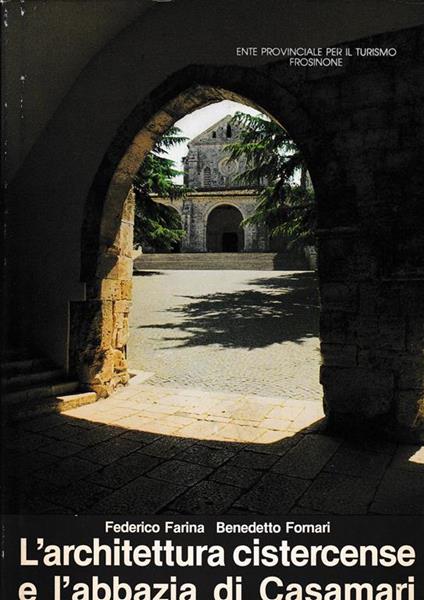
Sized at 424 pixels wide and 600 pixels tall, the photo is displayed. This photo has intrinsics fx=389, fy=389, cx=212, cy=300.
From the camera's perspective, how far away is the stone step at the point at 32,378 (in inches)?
148

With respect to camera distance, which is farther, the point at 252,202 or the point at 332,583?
the point at 252,202

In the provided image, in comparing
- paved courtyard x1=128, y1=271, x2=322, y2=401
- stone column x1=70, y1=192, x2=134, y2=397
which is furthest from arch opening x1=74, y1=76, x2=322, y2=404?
paved courtyard x1=128, y1=271, x2=322, y2=401

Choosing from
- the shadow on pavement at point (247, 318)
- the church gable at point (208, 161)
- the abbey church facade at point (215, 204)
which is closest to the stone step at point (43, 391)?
the shadow on pavement at point (247, 318)

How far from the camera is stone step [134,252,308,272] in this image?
2108 centimetres

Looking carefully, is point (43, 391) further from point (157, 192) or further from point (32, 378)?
point (157, 192)

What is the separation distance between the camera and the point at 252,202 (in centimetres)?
2822

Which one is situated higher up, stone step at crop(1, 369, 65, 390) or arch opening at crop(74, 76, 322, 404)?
arch opening at crop(74, 76, 322, 404)

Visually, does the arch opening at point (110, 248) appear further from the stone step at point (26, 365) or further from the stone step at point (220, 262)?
the stone step at point (220, 262)

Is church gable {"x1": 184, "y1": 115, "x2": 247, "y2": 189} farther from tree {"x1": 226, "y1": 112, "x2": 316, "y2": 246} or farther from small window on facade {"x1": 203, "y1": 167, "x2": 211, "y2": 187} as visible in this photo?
tree {"x1": 226, "y1": 112, "x2": 316, "y2": 246}

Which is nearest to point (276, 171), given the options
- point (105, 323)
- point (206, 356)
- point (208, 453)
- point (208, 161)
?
point (206, 356)

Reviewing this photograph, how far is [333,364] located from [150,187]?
9760mm

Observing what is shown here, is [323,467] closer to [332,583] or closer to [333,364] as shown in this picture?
[333,364]

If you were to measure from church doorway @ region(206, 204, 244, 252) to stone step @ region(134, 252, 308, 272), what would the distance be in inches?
298

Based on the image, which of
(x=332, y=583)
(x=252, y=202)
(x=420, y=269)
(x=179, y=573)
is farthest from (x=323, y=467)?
(x=252, y=202)
